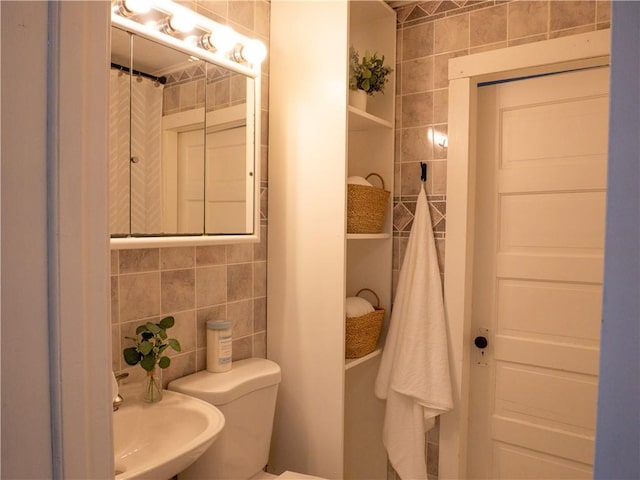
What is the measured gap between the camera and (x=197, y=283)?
5.33 feet

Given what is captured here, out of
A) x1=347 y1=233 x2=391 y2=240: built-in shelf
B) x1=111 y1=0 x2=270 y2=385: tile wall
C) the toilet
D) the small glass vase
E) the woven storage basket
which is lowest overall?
the toilet

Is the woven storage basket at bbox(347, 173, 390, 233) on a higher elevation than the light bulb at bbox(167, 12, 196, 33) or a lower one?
lower

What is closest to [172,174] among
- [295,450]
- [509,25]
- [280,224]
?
[280,224]

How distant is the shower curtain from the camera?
127 centimetres

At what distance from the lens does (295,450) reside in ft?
6.07

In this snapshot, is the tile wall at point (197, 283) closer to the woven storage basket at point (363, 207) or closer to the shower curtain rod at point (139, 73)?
the shower curtain rod at point (139, 73)

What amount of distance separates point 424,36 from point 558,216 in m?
0.95

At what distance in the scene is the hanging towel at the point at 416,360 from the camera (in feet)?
6.21

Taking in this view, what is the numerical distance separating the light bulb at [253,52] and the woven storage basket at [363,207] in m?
0.57

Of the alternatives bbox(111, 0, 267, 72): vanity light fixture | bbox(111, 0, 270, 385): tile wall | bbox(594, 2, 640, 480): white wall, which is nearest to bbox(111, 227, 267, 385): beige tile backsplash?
bbox(111, 0, 270, 385): tile wall

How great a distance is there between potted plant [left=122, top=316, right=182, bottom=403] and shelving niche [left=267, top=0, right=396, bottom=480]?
1.82 feet

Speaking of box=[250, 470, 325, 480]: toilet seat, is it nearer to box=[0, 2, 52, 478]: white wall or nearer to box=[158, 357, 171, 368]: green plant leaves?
box=[158, 357, 171, 368]: green plant leaves

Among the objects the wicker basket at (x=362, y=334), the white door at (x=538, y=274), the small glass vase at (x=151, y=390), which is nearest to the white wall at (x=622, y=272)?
the small glass vase at (x=151, y=390)

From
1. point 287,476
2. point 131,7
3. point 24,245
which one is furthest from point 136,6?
point 287,476
